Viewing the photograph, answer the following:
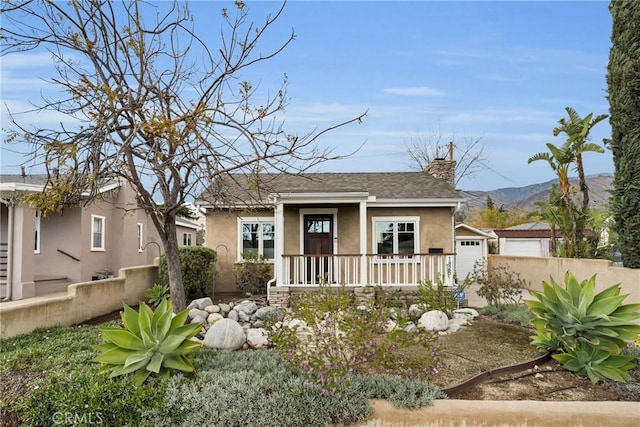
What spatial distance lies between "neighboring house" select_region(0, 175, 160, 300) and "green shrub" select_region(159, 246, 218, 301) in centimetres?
150

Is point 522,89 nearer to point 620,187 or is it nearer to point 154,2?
point 620,187

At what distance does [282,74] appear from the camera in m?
7.71

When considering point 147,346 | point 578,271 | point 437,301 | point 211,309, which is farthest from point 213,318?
point 578,271

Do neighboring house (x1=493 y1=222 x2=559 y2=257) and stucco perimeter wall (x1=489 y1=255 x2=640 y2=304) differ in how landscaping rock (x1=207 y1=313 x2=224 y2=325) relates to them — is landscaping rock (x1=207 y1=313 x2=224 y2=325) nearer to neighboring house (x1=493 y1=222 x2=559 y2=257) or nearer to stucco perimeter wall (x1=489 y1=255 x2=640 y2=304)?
stucco perimeter wall (x1=489 y1=255 x2=640 y2=304)

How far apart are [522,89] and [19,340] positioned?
15245 millimetres

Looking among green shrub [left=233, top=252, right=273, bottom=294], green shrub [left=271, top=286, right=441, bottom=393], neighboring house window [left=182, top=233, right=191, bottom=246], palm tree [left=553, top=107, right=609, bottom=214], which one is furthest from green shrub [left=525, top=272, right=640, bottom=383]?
neighboring house window [left=182, top=233, right=191, bottom=246]

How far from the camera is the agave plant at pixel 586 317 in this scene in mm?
5758

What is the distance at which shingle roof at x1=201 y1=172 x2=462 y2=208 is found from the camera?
13.5m

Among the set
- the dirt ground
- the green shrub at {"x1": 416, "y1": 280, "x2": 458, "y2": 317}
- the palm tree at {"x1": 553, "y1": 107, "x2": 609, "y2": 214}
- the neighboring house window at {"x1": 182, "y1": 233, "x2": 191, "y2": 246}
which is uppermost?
the palm tree at {"x1": 553, "y1": 107, "x2": 609, "y2": 214}

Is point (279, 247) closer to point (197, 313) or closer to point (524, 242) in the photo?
point (197, 313)

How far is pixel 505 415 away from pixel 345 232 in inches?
370

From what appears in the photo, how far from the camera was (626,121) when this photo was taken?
11562mm

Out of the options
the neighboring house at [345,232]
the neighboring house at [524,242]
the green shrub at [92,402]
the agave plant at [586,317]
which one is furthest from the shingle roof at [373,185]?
the neighboring house at [524,242]

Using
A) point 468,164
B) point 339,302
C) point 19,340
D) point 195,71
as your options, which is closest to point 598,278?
point 339,302
